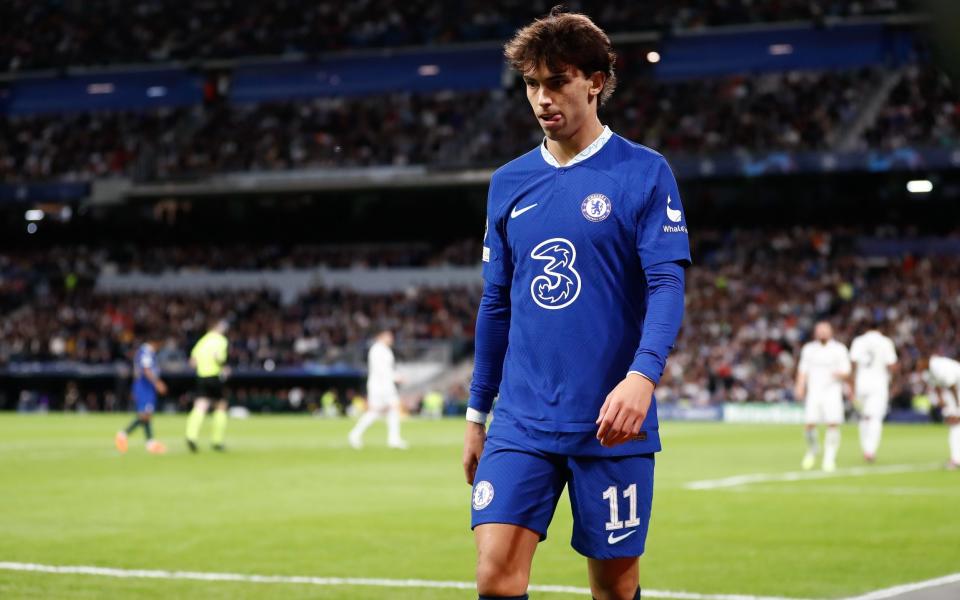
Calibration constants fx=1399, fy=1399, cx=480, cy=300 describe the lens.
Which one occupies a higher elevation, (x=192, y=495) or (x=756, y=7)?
(x=756, y=7)

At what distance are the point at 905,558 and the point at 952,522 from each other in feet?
10.1

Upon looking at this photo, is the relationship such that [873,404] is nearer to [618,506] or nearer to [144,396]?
[144,396]

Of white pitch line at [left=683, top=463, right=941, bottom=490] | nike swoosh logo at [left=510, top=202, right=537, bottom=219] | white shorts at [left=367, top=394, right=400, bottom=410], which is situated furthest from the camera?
white shorts at [left=367, top=394, right=400, bottom=410]

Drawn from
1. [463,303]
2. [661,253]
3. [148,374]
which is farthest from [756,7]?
[661,253]

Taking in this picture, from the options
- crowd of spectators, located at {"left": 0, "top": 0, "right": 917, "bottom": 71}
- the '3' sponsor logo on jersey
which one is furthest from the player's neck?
crowd of spectators, located at {"left": 0, "top": 0, "right": 917, "bottom": 71}

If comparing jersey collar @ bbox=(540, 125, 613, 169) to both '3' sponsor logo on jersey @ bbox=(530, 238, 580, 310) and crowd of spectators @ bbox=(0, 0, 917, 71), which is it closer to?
'3' sponsor logo on jersey @ bbox=(530, 238, 580, 310)

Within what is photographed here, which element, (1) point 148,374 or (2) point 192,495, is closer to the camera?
(2) point 192,495

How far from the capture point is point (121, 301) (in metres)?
59.2

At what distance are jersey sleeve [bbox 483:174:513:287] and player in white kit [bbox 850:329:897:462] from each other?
64.3ft

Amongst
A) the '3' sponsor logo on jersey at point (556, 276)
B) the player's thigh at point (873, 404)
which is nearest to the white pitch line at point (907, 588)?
the '3' sponsor logo on jersey at point (556, 276)

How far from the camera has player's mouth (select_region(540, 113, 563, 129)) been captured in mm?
4688

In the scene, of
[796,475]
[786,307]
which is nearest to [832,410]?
[796,475]

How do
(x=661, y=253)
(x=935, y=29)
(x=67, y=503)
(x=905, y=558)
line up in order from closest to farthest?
(x=935, y=29) → (x=661, y=253) → (x=905, y=558) → (x=67, y=503)

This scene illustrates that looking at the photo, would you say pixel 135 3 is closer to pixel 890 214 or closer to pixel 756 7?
pixel 756 7
